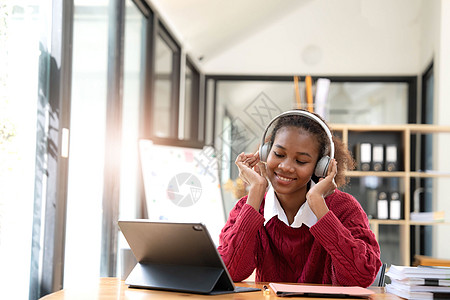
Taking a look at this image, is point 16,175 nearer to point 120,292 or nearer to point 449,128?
point 120,292

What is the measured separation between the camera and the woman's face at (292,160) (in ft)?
5.73

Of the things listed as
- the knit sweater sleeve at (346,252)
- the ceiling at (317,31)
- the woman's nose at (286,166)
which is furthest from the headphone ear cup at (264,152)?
the ceiling at (317,31)

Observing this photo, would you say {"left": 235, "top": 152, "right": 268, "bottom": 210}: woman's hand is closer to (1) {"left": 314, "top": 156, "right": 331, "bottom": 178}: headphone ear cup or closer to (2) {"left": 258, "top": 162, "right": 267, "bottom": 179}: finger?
(2) {"left": 258, "top": 162, "right": 267, "bottom": 179}: finger

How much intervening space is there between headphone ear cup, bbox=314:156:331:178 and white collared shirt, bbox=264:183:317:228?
0.34ft

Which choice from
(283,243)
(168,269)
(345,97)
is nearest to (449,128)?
(345,97)

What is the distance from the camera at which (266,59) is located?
22.3 ft

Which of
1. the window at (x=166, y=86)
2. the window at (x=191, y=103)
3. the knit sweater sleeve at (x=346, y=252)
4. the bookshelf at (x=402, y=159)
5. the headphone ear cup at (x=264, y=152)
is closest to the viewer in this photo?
the knit sweater sleeve at (x=346, y=252)

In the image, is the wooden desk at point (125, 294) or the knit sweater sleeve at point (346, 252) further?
the knit sweater sleeve at point (346, 252)

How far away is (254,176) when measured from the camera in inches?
71.4

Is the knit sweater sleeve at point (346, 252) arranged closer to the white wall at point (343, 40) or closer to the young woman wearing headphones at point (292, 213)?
the young woman wearing headphones at point (292, 213)

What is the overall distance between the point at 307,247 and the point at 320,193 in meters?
0.19

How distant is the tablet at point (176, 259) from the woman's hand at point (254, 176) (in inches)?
13.7

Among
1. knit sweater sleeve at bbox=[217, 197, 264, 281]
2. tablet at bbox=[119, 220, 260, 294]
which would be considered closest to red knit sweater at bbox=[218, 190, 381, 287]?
knit sweater sleeve at bbox=[217, 197, 264, 281]

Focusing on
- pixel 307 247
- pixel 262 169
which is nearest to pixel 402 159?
pixel 262 169
